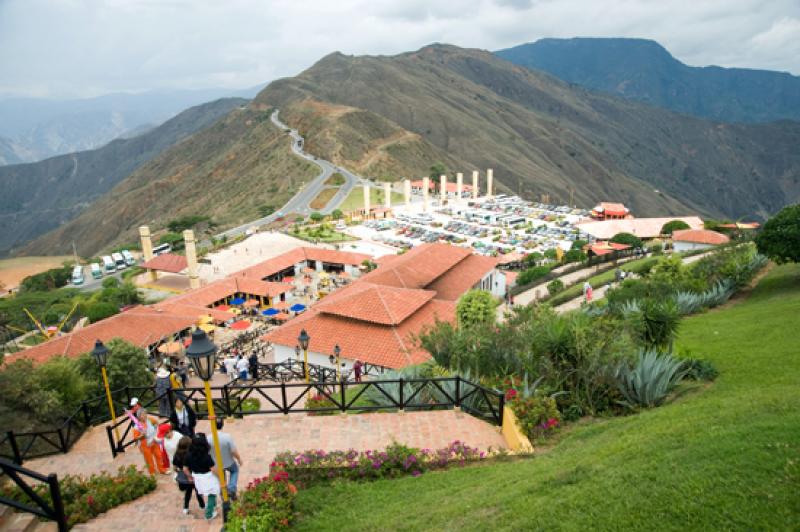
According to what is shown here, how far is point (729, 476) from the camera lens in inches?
191

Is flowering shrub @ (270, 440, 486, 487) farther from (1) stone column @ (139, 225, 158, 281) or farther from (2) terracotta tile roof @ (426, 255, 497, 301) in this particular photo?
(1) stone column @ (139, 225, 158, 281)

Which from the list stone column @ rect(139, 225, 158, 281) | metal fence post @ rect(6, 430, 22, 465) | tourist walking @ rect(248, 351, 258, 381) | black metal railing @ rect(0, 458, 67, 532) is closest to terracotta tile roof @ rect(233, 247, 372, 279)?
stone column @ rect(139, 225, 158, 281)

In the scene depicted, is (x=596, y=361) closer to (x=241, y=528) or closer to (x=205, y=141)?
(x=241, y=528)

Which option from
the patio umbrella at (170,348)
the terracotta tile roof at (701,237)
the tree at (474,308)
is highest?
the tree at (474,308)

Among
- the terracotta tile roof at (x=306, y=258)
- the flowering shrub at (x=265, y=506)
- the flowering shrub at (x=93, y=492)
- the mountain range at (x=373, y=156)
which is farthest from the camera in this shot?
the mountain range at (x=373, y=156)

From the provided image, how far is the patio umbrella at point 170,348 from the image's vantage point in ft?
80.7

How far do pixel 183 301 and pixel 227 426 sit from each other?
25.0 metres

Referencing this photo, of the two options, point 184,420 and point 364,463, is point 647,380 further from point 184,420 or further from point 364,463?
point 184,420

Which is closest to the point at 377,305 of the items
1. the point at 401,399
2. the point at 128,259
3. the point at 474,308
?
the point at 474,308

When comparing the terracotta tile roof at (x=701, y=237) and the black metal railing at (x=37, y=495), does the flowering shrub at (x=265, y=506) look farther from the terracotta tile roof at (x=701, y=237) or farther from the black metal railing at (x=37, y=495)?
the terracotta tile roof at (x=701, y=237)

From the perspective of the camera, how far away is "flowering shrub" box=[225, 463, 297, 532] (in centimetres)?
602

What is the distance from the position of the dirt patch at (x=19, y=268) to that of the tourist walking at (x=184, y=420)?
70268 mm

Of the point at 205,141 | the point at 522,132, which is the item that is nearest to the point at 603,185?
the point at 522,132

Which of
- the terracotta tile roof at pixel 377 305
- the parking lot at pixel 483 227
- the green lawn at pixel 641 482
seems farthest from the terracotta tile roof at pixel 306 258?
the green lawn at pixel 641 482
